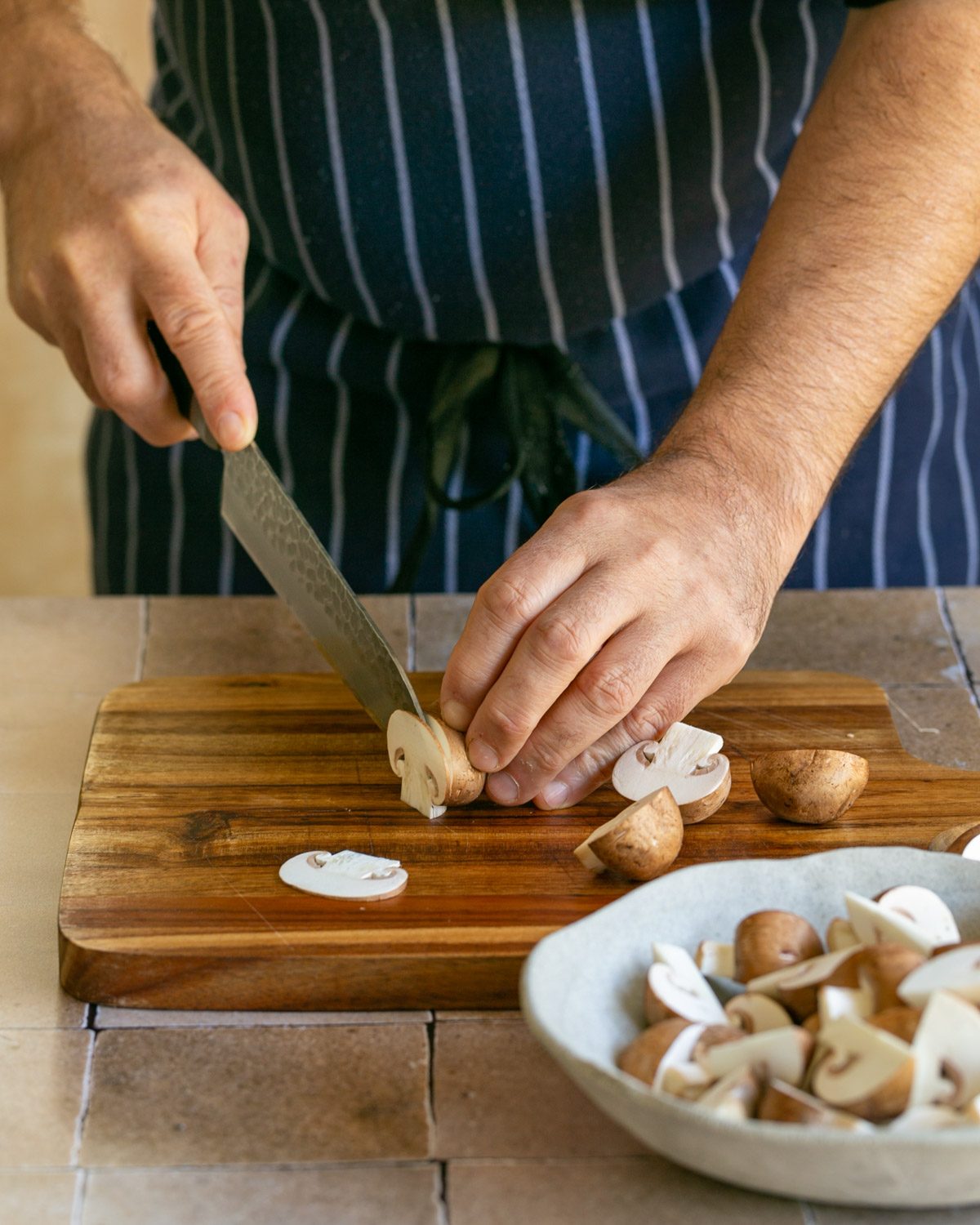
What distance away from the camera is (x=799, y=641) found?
154cm

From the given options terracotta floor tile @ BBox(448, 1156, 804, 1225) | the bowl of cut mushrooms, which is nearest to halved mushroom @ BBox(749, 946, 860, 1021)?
the bowl of cut mushrooms

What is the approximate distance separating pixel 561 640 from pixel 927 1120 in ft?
1.56

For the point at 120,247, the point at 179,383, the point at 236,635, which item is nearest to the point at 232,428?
the point at 179,383

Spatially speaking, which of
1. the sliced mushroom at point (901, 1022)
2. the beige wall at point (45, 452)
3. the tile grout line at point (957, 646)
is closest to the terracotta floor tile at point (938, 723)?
the tile grout line at point (957, 646)

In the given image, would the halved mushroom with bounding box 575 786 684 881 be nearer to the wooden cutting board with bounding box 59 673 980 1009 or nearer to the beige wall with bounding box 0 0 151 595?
the wooden cutting board with bounding box 59 673 980 1009

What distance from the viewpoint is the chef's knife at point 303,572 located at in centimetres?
121

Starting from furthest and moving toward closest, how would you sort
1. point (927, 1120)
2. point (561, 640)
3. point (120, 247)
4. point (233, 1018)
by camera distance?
point (120, 247) → point (561, 640) → point (233, 1018) → point (927, 1120)

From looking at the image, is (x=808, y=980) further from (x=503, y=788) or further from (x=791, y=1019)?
(x=503, y=788)

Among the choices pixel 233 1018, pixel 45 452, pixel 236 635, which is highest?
pixel 233 1018

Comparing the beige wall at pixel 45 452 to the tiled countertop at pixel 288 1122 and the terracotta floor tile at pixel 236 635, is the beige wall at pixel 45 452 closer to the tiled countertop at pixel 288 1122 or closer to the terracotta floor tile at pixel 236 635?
the terracotta floor tile at pixel 236 635

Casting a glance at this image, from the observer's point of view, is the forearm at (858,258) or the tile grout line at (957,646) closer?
the forearm at (858,258)

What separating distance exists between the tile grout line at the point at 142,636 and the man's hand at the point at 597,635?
1.53 ft

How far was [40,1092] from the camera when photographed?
90 cm

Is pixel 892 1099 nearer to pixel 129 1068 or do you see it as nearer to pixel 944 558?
pixel 129 1068
